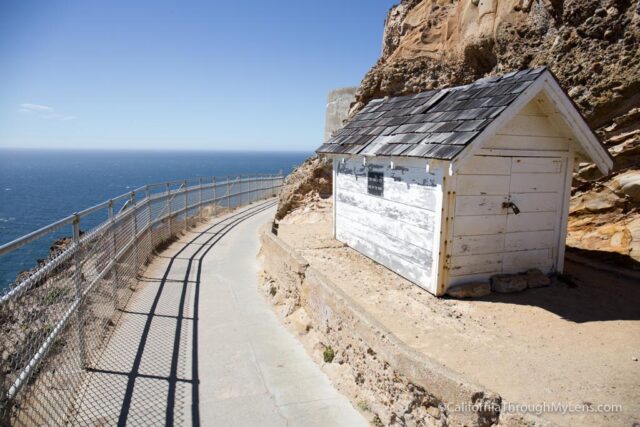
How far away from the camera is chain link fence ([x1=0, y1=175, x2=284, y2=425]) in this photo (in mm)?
3924

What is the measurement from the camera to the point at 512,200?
6.71 m

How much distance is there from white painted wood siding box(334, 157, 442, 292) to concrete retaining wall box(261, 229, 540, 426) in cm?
164

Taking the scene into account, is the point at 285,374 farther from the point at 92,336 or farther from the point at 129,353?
the point at 92,336

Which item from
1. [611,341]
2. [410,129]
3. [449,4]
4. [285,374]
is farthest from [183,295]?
[449,4]

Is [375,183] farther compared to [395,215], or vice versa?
[375,183]

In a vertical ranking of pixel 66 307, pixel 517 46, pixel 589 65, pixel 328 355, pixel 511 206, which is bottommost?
pixel 328 355

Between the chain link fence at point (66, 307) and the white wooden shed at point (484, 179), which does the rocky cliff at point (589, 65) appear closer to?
the white wooden shed at point (484, 179)

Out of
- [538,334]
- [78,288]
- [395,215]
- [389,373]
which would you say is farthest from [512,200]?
[78,288]

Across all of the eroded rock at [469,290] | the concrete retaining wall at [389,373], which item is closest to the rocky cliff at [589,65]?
the eroded rock at [469,290]

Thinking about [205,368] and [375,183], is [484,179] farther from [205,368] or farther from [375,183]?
[205,368]

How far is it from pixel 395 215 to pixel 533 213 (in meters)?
2.30

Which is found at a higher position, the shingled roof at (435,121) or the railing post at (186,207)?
the shingled roof at (435,121)

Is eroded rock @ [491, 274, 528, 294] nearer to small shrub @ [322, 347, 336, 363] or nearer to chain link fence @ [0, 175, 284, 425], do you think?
small shrub @ [322, 347, 336, 363]

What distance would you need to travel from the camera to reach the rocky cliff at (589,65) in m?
9.07
